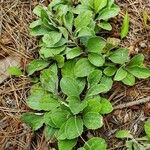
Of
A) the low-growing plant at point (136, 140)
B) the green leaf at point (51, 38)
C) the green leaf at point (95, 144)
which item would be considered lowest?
the low-growing plant at point (136, 140)

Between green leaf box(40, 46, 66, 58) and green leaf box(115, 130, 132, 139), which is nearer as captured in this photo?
green leaf box(115, 130, 132, 139)

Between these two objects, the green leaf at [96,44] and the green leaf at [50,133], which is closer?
the green leaf at [50,133]

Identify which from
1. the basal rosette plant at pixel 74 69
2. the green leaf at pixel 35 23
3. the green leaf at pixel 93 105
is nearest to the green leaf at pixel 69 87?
the basal rosette plant at pixel 74 69

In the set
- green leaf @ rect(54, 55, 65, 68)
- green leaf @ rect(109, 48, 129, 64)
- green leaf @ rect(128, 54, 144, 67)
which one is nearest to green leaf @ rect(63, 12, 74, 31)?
green leaf @ rect(54, 55, 65, 68)

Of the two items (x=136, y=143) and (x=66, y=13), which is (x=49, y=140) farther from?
(x=66, y=13)

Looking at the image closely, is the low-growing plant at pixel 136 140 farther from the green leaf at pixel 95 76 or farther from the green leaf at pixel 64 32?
the green leaf at pixel 64 32

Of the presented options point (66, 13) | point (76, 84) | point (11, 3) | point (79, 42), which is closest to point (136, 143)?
point (76, 84)

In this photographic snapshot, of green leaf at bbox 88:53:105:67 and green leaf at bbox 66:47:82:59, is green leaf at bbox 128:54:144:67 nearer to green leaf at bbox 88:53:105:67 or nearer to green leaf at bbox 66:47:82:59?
green leaf at bbox 88:53:105:67

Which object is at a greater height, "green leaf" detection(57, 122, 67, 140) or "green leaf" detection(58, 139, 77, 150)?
"green leaf" detection(57, 122, 67, 140)

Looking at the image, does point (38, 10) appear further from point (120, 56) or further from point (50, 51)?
point (120, 56)
